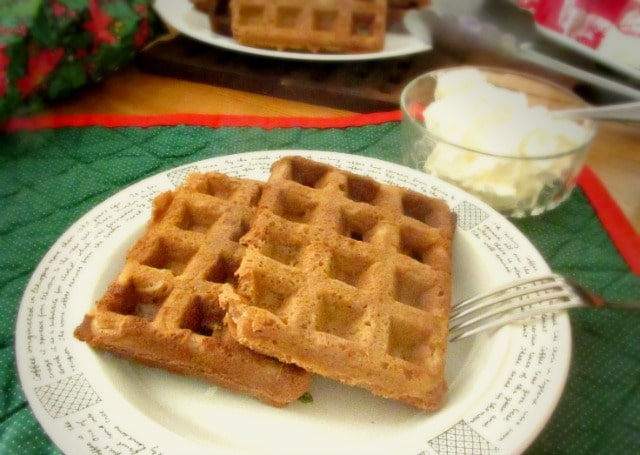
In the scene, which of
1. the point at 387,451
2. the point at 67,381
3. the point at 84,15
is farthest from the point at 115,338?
the point at 84,15

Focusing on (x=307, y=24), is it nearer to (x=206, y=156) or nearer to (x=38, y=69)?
(x=206, y=156)

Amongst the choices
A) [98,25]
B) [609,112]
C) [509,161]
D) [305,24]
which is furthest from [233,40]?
[609,112]

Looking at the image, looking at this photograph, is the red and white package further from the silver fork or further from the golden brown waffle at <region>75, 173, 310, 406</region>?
the golden brown waffle at <region>75, 173, 310, 406</region>

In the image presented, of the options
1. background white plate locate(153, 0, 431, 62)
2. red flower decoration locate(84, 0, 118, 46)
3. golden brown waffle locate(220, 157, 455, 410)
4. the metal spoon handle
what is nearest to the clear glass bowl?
the metal spoon handle

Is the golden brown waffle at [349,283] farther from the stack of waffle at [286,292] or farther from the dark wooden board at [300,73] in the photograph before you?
the dark wooden board at [300,73]

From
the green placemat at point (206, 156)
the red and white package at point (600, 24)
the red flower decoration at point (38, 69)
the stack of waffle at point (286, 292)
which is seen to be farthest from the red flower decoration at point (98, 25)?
the red and white package at point (600, 24)
